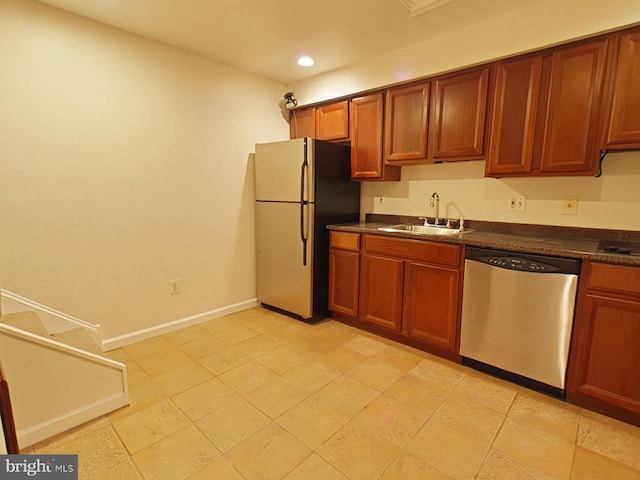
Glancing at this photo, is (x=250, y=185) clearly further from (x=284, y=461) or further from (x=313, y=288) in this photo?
(x=284, y=461)

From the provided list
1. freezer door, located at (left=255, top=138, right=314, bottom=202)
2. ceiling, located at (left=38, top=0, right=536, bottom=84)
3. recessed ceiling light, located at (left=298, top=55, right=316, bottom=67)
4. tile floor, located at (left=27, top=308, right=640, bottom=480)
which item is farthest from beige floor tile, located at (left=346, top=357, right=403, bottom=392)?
recessed ceiling light, located at (left=298, top=55, right=316, bottom=67)

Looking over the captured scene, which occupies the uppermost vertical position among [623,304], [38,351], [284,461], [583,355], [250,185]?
[250,185]

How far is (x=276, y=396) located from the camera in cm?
198

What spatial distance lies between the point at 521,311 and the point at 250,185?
261cm

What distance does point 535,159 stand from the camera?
7.00 feet

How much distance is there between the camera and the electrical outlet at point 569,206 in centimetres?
222

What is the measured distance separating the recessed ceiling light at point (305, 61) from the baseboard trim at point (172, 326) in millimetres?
2425

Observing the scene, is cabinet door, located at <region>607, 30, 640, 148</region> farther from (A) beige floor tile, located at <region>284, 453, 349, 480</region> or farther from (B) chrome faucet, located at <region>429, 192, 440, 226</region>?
(A) beige floor tile, located at <region>284, 453, 349, 480</region>

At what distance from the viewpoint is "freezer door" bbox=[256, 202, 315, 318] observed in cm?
299

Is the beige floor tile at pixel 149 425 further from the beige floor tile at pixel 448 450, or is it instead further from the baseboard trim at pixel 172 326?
the beige floor tile at pixel 448 450

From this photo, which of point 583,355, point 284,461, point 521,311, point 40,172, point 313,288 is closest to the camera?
point 284,461

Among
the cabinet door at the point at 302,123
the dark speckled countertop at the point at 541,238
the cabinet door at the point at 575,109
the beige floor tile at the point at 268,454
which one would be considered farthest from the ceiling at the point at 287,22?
the beige floor tile at the point at 268,454

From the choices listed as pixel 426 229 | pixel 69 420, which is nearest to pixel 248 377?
pixel 69 420

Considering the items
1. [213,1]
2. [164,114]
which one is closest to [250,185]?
[164,114]
